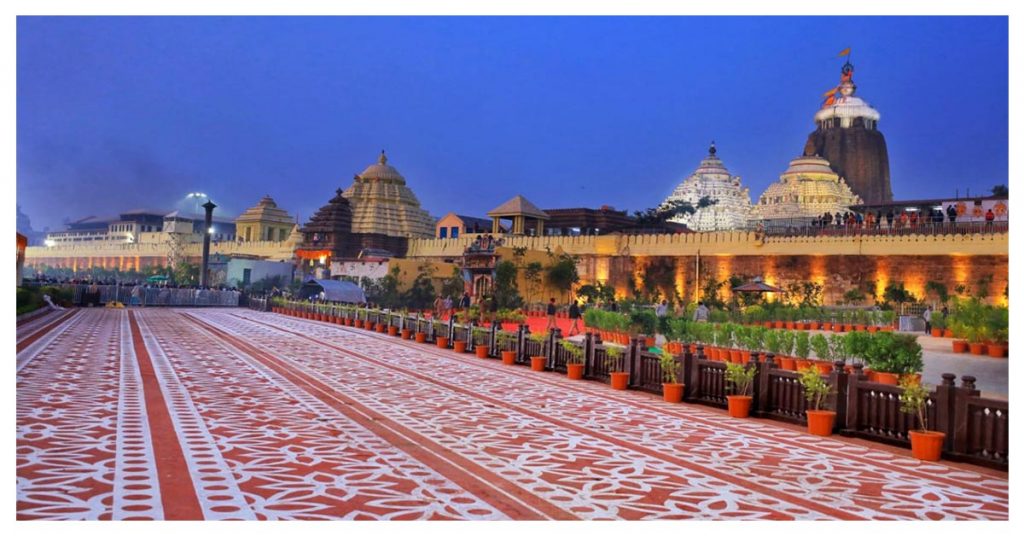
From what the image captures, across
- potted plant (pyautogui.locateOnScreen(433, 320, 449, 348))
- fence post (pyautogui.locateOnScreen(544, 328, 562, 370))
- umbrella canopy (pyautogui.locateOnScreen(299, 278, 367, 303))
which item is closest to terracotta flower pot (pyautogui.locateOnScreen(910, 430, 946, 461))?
fence post (pyautogui.locateOnScreen(544, 328, 562, 370))

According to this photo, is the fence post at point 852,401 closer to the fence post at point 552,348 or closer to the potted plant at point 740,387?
the potted plant at point 740,387

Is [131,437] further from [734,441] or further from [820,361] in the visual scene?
[820,361]

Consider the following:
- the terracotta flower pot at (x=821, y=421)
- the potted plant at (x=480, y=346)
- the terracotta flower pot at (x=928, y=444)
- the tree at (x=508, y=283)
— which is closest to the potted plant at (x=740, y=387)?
the terracotta flower pot at (x=821, y=421)

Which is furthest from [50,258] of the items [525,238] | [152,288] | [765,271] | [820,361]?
[820,361]

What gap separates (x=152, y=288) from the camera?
3106cm

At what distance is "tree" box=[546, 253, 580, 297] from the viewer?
3341 centimetres

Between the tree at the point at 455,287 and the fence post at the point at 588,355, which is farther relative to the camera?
the tree at the point at 455,287

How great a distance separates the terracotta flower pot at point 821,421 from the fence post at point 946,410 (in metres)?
0.97

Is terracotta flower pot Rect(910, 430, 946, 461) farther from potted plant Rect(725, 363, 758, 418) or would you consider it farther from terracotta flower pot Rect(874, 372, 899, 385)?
terracotta flower pot Rect(874, 372, 899, 385)

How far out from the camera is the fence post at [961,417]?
6.32m

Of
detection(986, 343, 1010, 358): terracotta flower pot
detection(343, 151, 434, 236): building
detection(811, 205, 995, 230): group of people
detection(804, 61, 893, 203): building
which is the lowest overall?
detection(986, 343, 1010, 358): terracotta flower pot

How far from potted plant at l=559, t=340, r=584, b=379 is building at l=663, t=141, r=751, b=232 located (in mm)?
38457

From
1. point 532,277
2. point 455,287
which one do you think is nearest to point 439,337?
point 455,287

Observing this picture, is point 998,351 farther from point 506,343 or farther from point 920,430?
point 920,430
